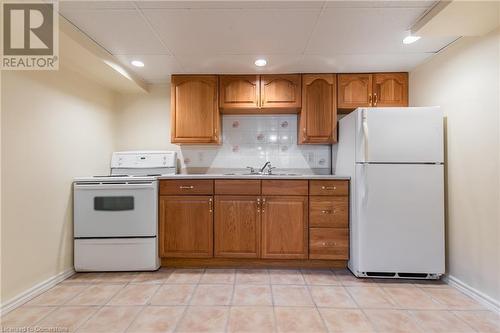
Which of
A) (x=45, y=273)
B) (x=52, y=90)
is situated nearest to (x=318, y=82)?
(x=52, y=90)

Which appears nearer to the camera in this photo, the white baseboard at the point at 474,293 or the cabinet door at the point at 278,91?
the white baseboard at the point at 474,293

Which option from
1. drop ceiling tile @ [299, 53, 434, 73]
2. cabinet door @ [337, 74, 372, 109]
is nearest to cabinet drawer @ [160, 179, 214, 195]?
drop ceiling tile @ [299, 53, 434, 73]

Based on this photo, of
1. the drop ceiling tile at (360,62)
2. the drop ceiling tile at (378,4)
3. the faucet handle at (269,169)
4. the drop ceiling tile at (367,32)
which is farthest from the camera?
the faucet handle at (269,169)

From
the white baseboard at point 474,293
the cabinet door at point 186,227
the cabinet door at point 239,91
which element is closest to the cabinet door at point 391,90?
the cabinet door at point 239,91

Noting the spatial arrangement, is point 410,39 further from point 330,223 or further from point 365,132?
point 330,223

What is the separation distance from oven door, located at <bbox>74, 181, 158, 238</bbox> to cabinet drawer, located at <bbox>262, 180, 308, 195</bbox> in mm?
1087

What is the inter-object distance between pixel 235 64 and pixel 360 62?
1.21m

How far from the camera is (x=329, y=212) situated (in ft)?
7.98

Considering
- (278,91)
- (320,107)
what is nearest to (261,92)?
(278,91)

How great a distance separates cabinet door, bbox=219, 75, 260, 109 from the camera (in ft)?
9.04

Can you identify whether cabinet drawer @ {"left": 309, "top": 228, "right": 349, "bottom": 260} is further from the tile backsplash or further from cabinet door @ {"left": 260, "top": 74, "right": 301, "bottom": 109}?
cabinet door @ {"left": 260, "top": 74, "right": 301, "bottom": 109}

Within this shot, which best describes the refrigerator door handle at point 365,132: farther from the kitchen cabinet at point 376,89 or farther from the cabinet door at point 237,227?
the cabinet door at point 237,227

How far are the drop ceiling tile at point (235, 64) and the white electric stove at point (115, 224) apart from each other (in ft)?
3.95

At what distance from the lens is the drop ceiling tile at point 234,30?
1.70m
